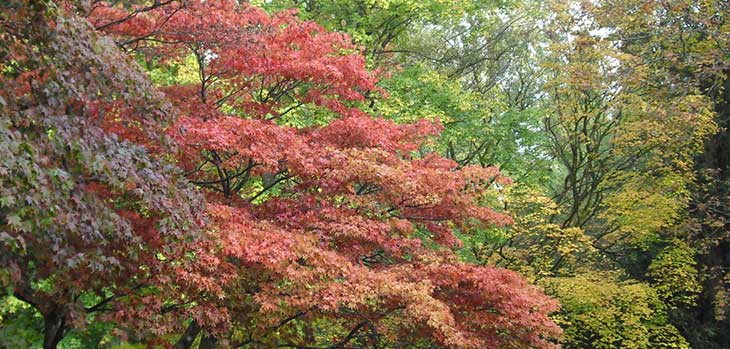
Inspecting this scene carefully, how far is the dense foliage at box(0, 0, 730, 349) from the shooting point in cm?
443

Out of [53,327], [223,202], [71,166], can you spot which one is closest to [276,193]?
[223,202]

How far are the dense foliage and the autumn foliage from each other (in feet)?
0.08

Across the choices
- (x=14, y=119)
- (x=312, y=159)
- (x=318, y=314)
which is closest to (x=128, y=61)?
(x=14, y=119)

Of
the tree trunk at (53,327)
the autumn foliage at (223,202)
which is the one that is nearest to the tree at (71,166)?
the autumn foliage at (223,202)

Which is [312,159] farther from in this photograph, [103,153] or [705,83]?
[705,83]

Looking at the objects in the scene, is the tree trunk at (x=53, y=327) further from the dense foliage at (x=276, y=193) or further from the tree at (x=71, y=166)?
the tree at (x=71, y=166)

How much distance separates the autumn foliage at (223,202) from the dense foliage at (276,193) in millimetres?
25

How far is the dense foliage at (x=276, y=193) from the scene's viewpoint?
443cm

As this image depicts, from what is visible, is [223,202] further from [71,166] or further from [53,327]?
[71,166]

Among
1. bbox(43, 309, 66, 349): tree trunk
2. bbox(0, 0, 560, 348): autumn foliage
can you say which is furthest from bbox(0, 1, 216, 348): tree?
bbox(43, 309, 66, 349): tree trunk

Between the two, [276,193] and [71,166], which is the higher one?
[276,193]

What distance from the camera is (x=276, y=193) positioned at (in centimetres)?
1036

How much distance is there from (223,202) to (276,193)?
123 inches

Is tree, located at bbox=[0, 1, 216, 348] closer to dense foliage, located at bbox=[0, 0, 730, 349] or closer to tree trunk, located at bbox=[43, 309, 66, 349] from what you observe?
dense foliage, located at bbox=[0, 0, 730, 349]
